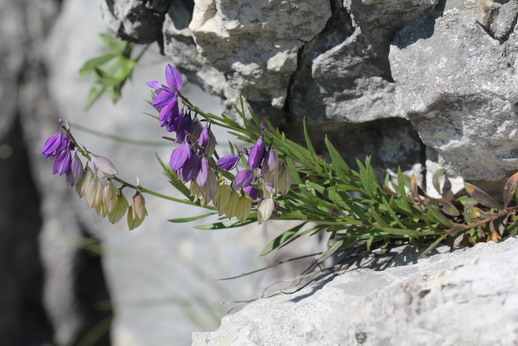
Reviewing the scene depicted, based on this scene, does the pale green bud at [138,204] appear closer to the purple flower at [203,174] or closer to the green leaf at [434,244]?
the purple flower at [203,174]

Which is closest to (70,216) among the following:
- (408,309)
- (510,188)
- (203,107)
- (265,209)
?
(203,107)

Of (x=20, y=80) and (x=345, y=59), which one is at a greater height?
(x=345, y=59)

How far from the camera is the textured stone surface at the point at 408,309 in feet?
4.47

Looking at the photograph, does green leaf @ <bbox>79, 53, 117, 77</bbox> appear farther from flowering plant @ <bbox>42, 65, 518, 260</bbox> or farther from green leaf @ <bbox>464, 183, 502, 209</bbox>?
green leaf @ <bbox>464, 183, 502, 209</bbox>

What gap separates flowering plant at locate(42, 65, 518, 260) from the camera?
63.3 inches

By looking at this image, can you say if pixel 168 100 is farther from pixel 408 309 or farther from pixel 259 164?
pixel 408 309

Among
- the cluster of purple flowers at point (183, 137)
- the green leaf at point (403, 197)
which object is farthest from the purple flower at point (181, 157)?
the green leaf at point (403, 197)

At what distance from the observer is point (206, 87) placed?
229 centimetres

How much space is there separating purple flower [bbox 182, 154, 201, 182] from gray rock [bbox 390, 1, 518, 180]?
0.60 metres

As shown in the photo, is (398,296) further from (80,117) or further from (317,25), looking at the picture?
(80,117)

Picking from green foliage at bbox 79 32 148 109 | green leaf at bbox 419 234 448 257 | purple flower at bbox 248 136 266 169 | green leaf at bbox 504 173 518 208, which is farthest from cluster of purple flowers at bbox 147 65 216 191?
green foliage at bbox 79 32 148 109

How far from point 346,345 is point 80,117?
9.96 feet

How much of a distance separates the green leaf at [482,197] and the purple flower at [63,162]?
104 centimetres

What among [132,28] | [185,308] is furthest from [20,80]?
[132,28]
